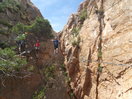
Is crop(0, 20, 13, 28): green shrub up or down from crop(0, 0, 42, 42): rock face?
down

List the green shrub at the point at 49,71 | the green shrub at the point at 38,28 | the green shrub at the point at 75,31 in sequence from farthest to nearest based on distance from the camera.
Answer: the green shrub at the point at 38,28, the green shrub at the point at 75,31, the green shrub at the point at 49,71

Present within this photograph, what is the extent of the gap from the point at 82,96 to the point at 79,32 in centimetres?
561

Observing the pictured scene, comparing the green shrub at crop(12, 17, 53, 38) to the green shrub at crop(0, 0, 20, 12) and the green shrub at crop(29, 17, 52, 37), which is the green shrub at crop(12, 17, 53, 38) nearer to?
the green shrub at crop(29, 17, 52, 37)

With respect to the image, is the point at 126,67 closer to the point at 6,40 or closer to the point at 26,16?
the point at 6,40

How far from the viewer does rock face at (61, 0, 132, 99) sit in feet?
35.1

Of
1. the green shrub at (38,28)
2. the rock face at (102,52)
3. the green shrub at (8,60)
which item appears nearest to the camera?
the rock face at (102,52)

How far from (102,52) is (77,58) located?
3096 mm

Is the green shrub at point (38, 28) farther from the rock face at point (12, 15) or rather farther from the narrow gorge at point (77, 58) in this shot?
the rock face at point (12, 15)

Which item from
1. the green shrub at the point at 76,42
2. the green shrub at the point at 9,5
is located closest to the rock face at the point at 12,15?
the green shrub at the point at 9,5

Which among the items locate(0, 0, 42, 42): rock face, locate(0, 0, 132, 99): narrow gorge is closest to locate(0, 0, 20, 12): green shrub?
locate(0, 0, 42, 42): rock face

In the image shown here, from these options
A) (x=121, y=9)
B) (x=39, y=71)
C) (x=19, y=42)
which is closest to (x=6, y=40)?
(x=19, y=42)

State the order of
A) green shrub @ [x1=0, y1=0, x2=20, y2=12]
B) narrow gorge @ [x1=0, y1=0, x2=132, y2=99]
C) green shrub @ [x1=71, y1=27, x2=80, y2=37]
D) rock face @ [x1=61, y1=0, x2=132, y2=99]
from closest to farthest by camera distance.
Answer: rock face @ [x1=61, y1=0, x2=132, y2=99] → narrow gorge @ [x1=0, y1=0, x2=132, y2=99] → green shrub @ [x1=71, y1=27, x2=80, y2=37] → green shrub @ [x1=0, y1=0, x2=20, y2=12]

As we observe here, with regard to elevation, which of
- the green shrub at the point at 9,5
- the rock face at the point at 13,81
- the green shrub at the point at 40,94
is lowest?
the green shrub at the point at 40,94

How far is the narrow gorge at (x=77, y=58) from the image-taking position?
11227 mm
